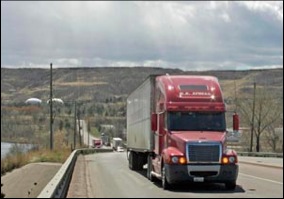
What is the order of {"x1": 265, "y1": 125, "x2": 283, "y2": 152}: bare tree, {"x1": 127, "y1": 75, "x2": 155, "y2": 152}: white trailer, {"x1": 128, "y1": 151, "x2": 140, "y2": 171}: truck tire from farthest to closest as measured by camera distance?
{"x1": 265, "y1": 125, "x2": 283, "y2": 152}: bare tree → {"x1": 128, "y1": 151, "x2": 140, "y2": 171}: truck tire → {"x1": 127, "y1": 75, "x2": 155, "y2": 152}: white trailer

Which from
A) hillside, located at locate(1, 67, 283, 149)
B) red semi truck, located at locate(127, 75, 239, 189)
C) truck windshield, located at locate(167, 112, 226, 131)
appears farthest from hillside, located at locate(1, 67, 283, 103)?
truck windshield, located at locate(167, 112, 226, 131)

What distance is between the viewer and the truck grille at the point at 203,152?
1920 cm

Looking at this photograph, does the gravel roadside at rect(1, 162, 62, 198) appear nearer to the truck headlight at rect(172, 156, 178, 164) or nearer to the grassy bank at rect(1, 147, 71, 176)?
the grassy bank at rect(1, 147, 71, 176)

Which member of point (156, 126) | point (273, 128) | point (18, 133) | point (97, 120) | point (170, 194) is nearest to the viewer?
point (170, 194)

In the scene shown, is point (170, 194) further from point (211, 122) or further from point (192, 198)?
point (211, 122)

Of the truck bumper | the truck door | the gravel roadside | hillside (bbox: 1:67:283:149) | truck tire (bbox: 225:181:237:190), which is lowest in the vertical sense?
the gravel roadside

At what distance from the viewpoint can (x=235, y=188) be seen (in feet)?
66.5

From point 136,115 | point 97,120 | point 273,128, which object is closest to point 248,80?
point 273,128

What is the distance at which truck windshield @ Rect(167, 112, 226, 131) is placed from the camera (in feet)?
66.3

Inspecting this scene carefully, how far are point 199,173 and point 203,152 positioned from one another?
2.03ft

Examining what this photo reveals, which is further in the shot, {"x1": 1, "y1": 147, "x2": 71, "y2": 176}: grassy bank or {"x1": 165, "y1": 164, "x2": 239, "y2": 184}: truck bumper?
{"x1": 1, "y1": 147, "x2": 71, "y2": 176}: grassy bank

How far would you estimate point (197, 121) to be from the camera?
20.3 metres

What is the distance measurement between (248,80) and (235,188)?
15508 cm

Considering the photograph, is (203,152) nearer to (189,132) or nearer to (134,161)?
(189,132)
